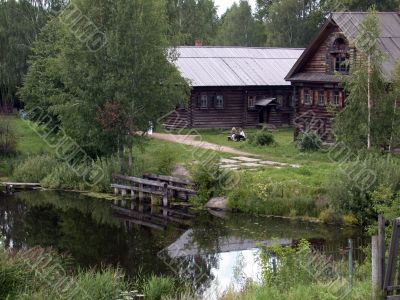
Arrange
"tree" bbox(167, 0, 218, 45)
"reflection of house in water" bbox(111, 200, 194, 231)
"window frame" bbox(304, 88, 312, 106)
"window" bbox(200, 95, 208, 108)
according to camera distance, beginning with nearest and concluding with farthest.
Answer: "reflection of house in water" bbox(111, 200, 194, 231), "window frame" bbox(304, 88, 312, 106), "window" bbox(200, 95, 208, 108), "tree" bbox(167, 0, 218, 45)

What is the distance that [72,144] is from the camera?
32.9 m

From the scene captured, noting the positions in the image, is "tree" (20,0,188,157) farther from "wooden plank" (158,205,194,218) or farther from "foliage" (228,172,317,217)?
"foliage" (228,172,317,217)

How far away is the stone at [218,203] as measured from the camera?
25.9 meters

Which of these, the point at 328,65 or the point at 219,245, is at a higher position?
the point at 328,65

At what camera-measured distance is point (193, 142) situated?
39156 millimetres

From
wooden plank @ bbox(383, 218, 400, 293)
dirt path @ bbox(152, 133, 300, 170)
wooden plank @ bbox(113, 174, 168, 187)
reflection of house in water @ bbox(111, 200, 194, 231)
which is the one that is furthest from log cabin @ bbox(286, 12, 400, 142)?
wooden plank @ bbox(383, 218, 400, 293)

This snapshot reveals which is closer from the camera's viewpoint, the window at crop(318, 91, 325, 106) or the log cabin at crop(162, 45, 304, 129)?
the window at crop(318, 91, 325, 106)

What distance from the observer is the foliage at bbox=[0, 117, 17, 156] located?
114ft

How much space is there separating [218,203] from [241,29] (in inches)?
1991

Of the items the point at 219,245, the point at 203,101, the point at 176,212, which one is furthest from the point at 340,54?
the point at 219,245

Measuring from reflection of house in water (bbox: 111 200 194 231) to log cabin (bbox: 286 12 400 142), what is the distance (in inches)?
412

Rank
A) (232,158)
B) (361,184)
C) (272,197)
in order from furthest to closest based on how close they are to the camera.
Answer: (232,158), (272,197), (361,184)

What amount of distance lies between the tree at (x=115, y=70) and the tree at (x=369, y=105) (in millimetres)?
7811

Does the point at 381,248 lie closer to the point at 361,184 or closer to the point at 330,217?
the point at 361,184
